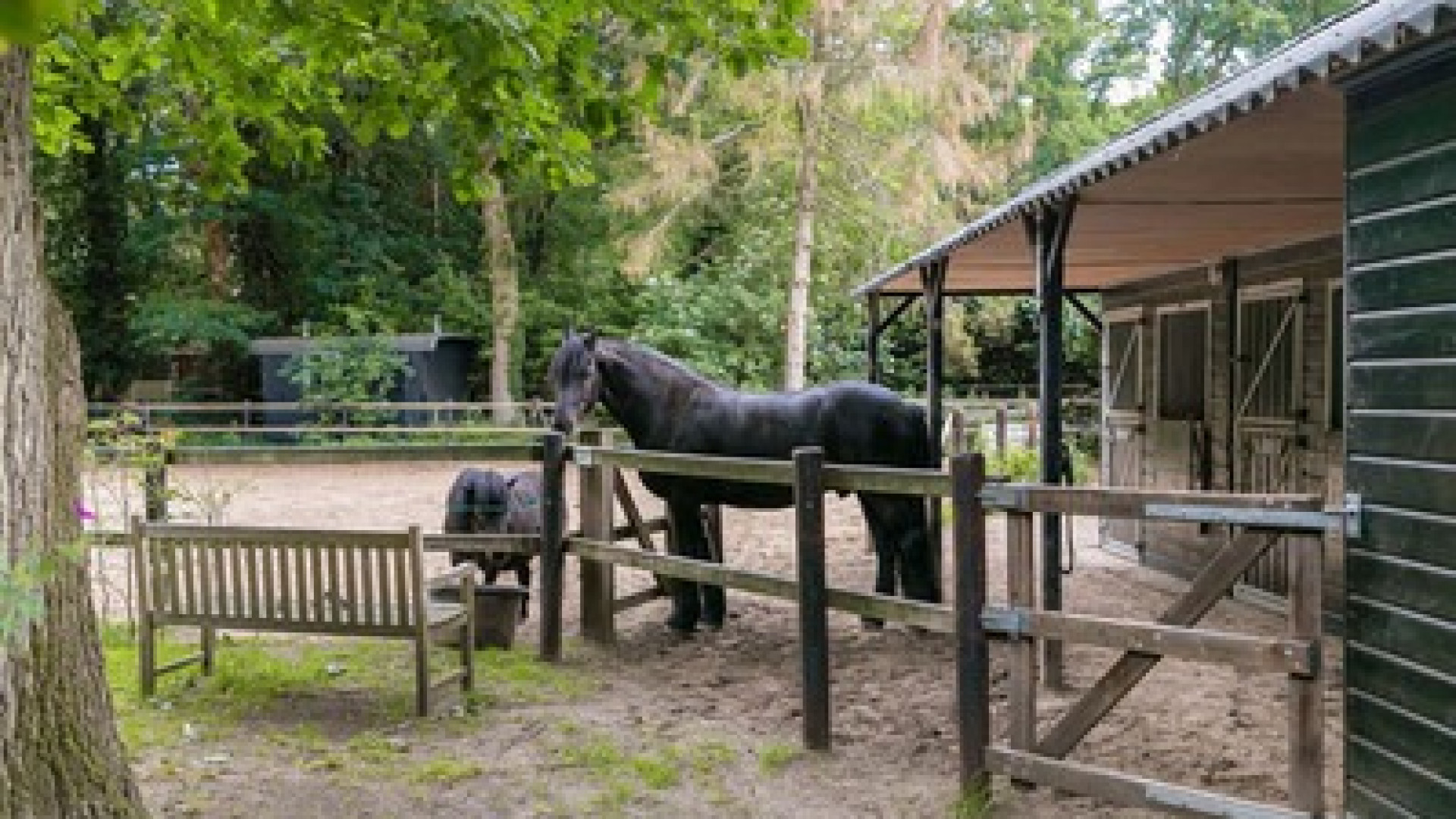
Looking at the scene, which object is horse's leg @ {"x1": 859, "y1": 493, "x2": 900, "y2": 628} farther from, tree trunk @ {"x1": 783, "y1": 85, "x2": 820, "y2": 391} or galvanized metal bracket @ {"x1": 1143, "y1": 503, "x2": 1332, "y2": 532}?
tree trunk @ {"x1": 783, "y1": 85, "x2": 820, "y2": 391}

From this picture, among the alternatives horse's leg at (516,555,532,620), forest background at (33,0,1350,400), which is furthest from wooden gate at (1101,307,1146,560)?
horse's leg at (516,555,532,620)

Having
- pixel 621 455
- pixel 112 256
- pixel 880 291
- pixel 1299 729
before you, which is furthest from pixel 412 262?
pixel 1299 729

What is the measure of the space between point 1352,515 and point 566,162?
173 inches

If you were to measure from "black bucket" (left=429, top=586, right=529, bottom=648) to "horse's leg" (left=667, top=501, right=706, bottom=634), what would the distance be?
3.18 feet

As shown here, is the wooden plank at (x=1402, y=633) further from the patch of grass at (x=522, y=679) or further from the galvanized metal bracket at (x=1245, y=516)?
the patch of grass at (x=522, y=679)

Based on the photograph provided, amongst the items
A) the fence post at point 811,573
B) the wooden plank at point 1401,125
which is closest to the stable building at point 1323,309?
the wooden plank at point 1401,125

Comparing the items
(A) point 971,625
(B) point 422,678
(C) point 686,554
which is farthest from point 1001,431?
(A) point 971,625

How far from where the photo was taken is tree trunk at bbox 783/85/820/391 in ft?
53.0

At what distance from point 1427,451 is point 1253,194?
2947 mm

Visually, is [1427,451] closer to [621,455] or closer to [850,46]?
[621,455]

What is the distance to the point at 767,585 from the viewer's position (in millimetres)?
5242

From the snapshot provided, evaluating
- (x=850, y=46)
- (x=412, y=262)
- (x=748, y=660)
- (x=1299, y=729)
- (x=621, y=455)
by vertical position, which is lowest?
(x=748, y=660)

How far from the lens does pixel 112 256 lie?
2434 centimetres

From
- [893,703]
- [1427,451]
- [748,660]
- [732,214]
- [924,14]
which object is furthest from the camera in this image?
[732,214]
